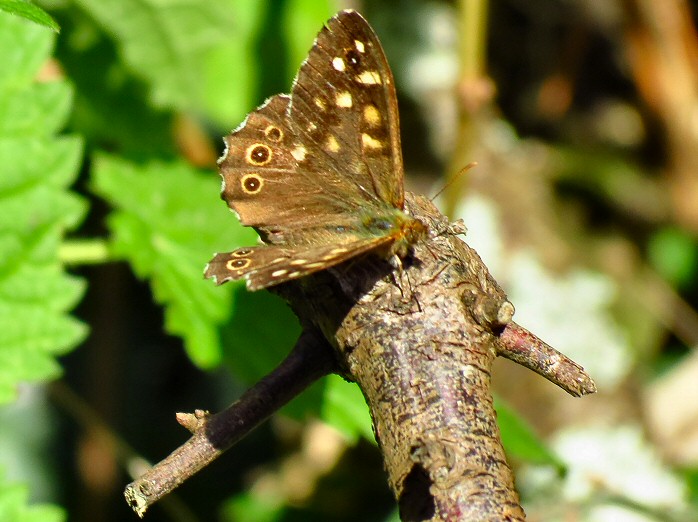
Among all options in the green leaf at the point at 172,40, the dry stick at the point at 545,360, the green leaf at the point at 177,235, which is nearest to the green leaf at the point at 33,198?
the green leaf at the point at 177,235

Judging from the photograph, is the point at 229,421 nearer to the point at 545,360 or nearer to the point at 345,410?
the point at 545,360

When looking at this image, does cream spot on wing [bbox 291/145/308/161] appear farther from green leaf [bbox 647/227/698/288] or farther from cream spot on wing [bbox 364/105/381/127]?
green leaf [bbox 647/227/698/288]

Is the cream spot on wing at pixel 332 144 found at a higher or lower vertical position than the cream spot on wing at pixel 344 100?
lower

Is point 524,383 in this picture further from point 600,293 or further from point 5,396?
point 5,396

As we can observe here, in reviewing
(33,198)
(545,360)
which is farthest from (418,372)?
(33,198)

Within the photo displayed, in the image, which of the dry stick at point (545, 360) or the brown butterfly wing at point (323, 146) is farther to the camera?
the brown butterfly wing at point (323, 146)

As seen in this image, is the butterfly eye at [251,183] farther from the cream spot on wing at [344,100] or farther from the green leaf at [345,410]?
the green leaf at [345,410]

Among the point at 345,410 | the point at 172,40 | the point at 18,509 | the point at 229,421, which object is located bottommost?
the point at 18,509
